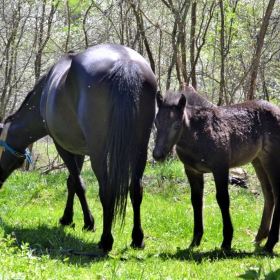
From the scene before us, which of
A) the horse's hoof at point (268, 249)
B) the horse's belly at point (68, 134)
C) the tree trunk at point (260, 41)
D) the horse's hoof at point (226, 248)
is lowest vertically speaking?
the horse's hoof at point (268, 249)

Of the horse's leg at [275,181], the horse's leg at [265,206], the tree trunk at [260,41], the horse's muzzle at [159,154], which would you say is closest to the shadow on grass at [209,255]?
the horse's leg at [275,181]

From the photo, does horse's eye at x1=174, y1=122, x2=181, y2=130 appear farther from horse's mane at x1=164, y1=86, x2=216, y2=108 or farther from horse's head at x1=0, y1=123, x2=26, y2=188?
horse's head at x1=0, y1=123, x2=26, y2=188

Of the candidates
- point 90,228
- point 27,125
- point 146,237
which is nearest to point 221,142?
point 146,237

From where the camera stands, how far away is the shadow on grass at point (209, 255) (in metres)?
4.92

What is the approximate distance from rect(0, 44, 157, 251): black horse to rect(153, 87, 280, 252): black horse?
0.25 m

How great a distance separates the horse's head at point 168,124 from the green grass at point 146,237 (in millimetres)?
1106

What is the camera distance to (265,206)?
6152mm

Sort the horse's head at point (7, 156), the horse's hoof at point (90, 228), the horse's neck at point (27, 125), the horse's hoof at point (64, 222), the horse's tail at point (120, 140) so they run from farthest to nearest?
the horse's head at point (7, 156), the horse's neck at point (27, 125), the horse's hoof at point (64, 222), the horse's hoof at point (90, 228), the horse's tail at point (120, 140)

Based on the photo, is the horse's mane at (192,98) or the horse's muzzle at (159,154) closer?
the horse's muzzle at (159,154)

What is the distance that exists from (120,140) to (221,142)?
129 centimetres

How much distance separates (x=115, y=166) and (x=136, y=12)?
21.9 ft

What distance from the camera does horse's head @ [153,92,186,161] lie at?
16.2ft

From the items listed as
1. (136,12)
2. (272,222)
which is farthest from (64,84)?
(136,12)

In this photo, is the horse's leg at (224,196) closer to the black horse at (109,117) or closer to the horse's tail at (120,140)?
the black horse at (109,117)
